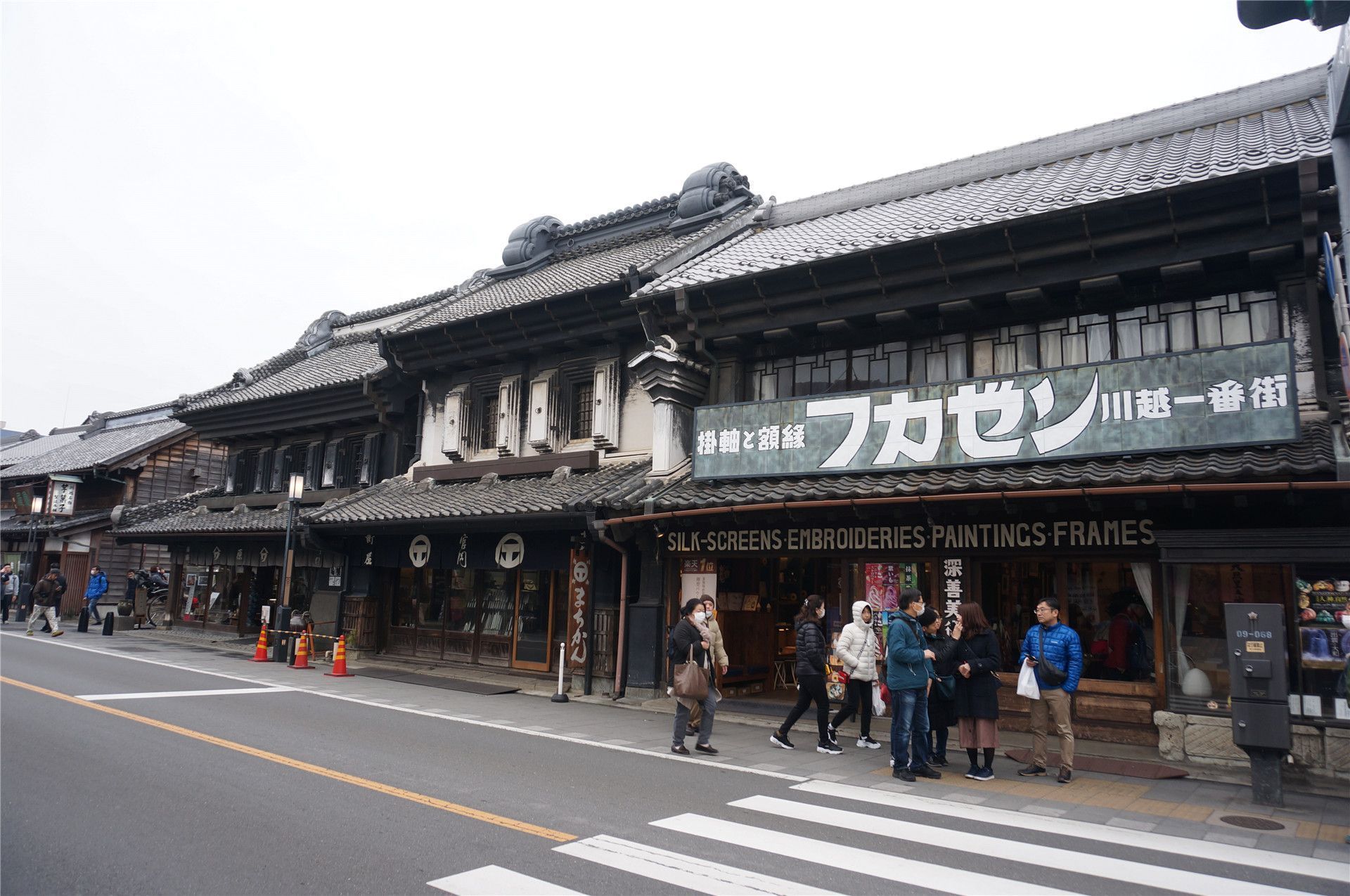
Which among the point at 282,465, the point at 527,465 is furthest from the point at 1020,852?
the point at 282,465

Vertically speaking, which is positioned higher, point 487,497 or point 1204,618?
point 487,497

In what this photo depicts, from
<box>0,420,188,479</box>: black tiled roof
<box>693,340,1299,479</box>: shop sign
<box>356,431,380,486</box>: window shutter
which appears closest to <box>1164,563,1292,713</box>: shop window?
<box>693,340,1299,479</box>: shop sign

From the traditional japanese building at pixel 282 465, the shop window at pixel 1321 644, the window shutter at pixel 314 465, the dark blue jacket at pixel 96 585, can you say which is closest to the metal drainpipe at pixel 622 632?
the traditional japanese building at pixel 282 465

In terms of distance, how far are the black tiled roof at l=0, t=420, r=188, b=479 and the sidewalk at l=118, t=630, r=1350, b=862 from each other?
2562 cm

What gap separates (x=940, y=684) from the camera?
1006 centimetres

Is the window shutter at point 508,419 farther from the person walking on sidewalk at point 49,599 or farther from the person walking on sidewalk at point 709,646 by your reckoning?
the person walking on sidewalk at point 49,599

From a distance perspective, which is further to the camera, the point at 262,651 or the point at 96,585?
the point at 96,585

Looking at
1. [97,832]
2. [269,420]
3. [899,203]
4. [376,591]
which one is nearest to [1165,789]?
[97,832]

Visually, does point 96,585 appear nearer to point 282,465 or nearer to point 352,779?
point 282,465

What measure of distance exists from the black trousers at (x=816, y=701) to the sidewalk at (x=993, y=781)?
31cm

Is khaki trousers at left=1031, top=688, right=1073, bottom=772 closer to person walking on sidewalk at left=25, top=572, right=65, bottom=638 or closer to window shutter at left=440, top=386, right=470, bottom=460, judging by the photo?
window shutter at left=440, top=386, right=470, bottom=460

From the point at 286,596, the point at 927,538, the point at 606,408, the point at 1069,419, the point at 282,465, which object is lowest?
the point at 286,596

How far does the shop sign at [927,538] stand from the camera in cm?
1131

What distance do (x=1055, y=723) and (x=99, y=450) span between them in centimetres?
4244
